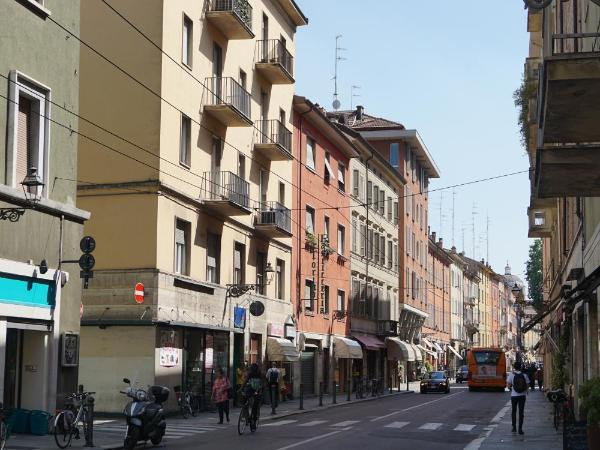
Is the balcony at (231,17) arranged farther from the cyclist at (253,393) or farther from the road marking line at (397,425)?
the road marking line at (397,425)

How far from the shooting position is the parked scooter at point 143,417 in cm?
1770

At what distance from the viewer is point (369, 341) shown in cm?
5738

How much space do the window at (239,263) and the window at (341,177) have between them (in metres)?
15.9

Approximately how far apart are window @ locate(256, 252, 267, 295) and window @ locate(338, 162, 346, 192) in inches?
535

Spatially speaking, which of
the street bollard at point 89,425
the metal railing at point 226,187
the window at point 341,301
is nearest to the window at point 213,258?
the metal railing at point 226,187

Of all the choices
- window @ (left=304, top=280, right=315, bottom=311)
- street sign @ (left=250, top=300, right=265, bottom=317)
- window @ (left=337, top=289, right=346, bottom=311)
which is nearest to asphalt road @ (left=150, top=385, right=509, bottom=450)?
street sign @ (left=250, top=300, right=265, bottom=317)

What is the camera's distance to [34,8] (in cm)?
2052

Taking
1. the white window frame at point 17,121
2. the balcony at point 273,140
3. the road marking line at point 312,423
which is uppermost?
the balcony at point 273,140

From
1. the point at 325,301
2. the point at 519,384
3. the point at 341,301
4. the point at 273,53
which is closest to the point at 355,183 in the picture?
the point at 341,301

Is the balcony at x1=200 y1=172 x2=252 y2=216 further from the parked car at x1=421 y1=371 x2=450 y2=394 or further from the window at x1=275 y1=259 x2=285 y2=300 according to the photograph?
the parked car at x1=421 y1=371 x2=450 y2=394

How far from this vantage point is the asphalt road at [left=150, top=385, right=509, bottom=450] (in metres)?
19.6

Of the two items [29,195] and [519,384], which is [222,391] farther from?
[29,195]

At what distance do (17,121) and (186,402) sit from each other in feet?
39.0

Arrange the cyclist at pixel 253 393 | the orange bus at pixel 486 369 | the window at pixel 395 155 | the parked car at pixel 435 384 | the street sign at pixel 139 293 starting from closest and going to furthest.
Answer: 1. the cyclist at pixel 253 393
2. the street sign at pixel 139 293
3. the parked car at pixel 435 384
4. the orange bus at pixel 486 369
5. the window at pixel 395 155
